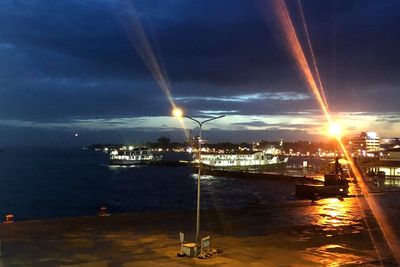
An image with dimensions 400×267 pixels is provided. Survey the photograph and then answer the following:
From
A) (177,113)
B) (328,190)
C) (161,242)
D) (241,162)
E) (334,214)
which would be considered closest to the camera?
(177,113)

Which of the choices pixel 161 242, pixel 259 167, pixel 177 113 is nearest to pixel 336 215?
pixel 161 242

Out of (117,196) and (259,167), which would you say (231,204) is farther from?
(259,167)

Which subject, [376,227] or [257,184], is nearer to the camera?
[376,227]

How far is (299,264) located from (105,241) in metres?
10.1

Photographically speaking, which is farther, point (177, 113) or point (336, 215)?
point (336, 215)

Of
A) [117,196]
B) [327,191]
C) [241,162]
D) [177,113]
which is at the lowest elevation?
[117,196]

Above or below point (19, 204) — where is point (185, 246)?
above

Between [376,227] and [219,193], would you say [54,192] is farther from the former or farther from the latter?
[376,227]

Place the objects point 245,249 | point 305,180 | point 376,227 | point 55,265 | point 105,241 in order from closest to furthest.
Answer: point 55,265, point 245,249, point 105,241, point 376,227, point 305,180

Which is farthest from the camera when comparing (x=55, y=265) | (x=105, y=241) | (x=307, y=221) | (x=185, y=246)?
(x=307, y=221)

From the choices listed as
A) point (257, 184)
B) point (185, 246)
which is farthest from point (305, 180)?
point (185, 246)

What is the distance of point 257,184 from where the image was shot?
114 m

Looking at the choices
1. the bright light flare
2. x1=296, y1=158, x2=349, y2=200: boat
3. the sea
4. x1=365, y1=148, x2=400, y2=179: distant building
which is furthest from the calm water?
the bright light flare

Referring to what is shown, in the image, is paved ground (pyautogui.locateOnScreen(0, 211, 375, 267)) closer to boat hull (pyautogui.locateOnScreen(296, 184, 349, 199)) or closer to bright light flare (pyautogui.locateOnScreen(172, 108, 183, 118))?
bright light flare (pyautogui.locateOnScreen(172, 108, 183, 118))
